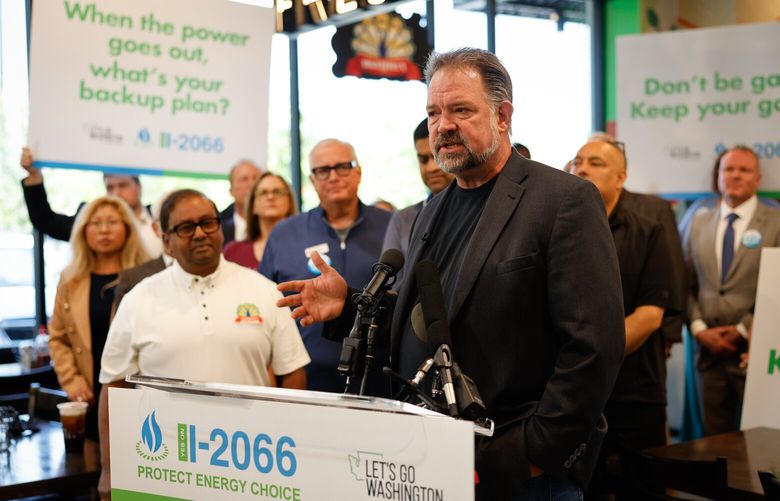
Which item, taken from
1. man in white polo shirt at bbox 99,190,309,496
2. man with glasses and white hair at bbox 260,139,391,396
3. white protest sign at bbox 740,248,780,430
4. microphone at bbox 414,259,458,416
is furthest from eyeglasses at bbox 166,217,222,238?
white protest sign at bbox 740,248,780,430

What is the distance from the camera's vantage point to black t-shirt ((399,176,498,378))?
2131 mm

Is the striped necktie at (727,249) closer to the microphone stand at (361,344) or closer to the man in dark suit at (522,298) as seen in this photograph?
the man in dark suit at (522,298)

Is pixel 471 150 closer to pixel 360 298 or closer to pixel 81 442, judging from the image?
pixel 360 298

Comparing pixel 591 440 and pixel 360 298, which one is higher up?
pixel 360 298

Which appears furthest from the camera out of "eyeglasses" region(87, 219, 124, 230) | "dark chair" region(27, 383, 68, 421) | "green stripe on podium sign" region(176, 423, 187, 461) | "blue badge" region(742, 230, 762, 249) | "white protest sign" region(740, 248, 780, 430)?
"blue badge" region(742, 230, 762, 249)

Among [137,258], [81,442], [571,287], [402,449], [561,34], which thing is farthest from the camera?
[561,34]

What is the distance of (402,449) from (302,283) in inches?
28.7

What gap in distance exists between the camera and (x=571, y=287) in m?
1.95

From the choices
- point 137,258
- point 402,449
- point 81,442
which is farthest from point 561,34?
point 402,449

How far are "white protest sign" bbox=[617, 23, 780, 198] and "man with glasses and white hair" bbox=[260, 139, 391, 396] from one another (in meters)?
2.41

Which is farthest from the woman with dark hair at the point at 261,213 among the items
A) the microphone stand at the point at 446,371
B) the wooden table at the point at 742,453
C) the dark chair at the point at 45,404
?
the microphone stand at the point at 446,371

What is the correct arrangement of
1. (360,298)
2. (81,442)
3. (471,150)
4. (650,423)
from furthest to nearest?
(650,423), (81,442), (471,150), (360,298)

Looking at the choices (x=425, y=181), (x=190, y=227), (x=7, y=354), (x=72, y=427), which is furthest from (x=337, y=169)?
(x=7, y=354)

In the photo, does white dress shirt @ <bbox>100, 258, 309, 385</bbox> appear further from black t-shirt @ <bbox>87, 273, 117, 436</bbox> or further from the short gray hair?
the short gray hair
